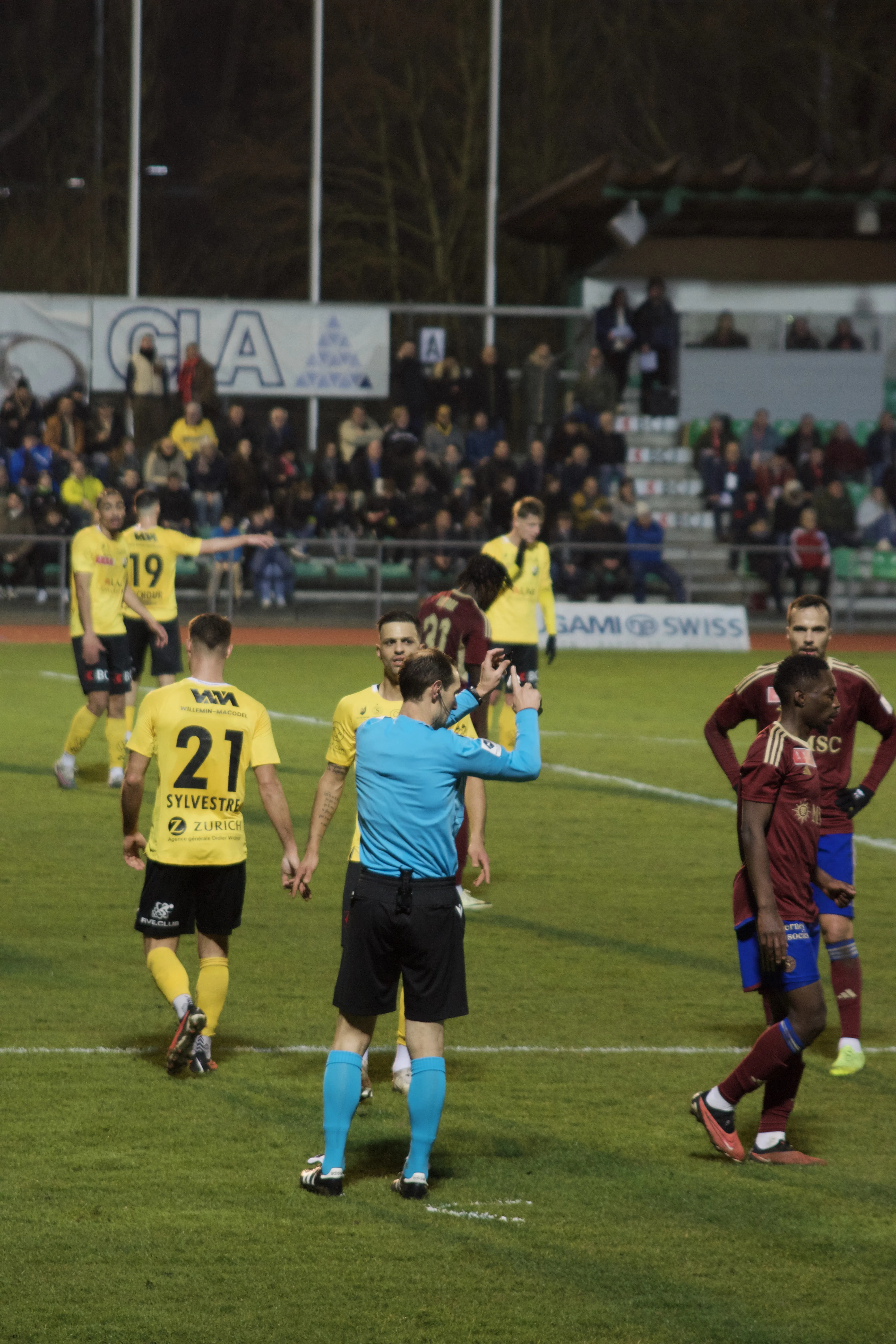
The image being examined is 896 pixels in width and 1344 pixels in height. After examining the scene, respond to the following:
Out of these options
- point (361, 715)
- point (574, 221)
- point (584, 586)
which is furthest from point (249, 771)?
point (574, 221)

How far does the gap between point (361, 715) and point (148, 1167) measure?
6.04ft

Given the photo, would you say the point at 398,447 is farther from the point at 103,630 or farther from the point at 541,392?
the point at 103,630

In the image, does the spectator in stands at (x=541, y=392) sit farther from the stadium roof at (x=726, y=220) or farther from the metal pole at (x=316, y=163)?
the metal pole at (x=316, y=163)

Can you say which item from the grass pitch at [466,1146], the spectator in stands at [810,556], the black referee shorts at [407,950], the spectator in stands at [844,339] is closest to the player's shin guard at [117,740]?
the grass pitch at [466,1146]

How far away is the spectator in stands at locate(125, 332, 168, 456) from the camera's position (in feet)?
98.3

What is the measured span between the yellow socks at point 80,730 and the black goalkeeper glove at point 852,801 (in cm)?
754

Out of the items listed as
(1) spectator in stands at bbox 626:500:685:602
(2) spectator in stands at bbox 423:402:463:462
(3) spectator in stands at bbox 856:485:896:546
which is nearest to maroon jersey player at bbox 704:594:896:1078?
(1) spectator in stands at bbox 626:500:685:602

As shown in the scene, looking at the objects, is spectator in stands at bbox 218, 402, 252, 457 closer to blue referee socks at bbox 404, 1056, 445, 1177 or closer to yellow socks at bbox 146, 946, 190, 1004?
yellow socks at bbox 146, 946, 190, 1004

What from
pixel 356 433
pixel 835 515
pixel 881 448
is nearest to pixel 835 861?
pixel 835 515

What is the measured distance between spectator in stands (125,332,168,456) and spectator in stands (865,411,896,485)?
11.8 meters

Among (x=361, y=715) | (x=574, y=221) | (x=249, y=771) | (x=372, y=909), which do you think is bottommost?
(x=249, y=771)

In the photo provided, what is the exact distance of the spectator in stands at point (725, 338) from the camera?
33438 mm

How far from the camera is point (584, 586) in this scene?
→ 92.4 ft

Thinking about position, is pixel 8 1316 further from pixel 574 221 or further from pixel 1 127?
pixel 1 127
